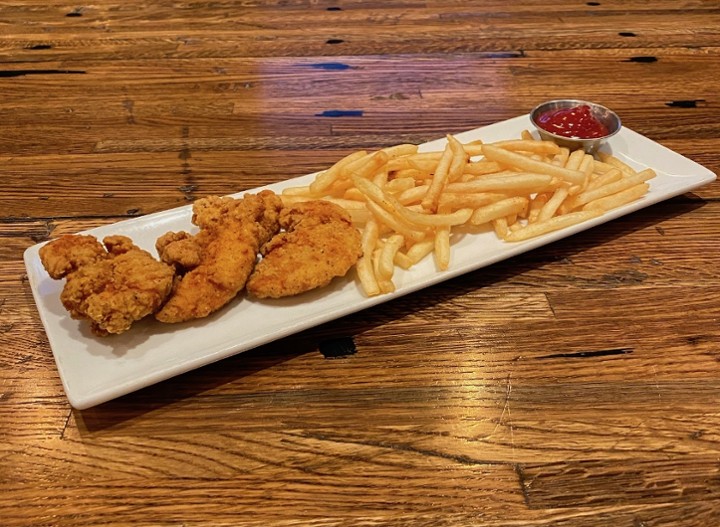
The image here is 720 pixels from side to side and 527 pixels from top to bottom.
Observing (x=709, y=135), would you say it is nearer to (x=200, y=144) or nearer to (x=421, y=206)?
(x=421, y=206)

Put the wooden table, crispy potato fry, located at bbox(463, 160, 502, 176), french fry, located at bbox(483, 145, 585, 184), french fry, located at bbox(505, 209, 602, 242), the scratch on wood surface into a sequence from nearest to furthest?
the wooden table < the scratch on wood surface < french fry, located at bbox(505, 209, 602, 242) < french fry, located at bbox(483, 145, 585, 184) < crispy potato fry, located at bbox(463, 160, 502, 176)

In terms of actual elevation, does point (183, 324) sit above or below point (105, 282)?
below

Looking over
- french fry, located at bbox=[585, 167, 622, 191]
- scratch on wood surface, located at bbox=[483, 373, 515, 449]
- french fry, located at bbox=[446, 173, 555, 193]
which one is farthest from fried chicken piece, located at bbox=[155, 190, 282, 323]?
french fry, located at bbox=[585, 167, 622, 191]

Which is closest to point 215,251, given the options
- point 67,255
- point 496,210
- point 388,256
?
point 67,255

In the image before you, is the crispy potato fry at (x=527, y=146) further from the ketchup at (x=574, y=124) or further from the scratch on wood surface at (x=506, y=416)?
the scratch on wood surface at (x=506, y=416)

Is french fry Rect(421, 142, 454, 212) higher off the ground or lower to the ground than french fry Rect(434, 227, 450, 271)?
higher

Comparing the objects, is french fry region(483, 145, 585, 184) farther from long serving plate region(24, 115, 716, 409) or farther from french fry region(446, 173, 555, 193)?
long serving plate region(24, 115, 716, 409)

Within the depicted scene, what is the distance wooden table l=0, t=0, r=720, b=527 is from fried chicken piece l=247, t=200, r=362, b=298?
0.72ft

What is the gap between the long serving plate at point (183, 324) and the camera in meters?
1.85

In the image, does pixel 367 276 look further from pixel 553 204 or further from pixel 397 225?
pixel 553 204

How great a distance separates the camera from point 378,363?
2.06 m

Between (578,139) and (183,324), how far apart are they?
2.17 meters

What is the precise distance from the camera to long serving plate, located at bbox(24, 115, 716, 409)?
6.08 ft

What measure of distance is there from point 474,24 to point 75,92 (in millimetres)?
3251
